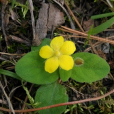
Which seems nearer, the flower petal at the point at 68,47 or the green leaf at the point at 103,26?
the flower petal at the point at 68,47

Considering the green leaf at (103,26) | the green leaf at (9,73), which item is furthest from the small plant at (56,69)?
the green leaf at (103,26)

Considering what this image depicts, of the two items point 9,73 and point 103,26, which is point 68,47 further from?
point 9,73

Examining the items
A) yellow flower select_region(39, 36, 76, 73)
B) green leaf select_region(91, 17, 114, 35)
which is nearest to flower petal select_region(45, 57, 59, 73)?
yellow flower select_region(39, 36, 76, 73)

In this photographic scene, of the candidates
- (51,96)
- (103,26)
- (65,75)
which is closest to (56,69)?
(65,75)

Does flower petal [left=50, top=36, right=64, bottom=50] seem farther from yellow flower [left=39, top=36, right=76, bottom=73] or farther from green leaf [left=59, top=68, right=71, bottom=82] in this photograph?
green leaf [left=59, top=68, right=71, bottom=82]

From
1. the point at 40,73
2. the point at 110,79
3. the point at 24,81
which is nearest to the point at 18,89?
the point at 24,81

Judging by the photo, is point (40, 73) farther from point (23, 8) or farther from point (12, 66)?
point (23, 8)

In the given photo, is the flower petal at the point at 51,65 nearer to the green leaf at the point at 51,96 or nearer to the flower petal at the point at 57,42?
the flower petal at the point at 57,42
